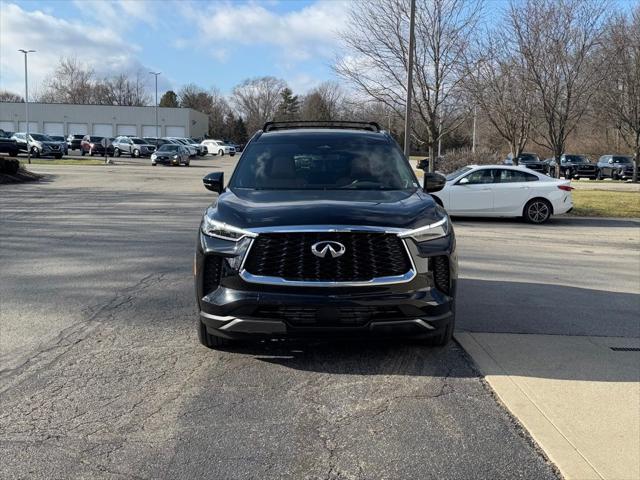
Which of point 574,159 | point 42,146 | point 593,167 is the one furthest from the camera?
point 42,146

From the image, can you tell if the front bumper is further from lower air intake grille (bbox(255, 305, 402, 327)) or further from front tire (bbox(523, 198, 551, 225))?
front tire (bbox(523, 198, 551, 225))

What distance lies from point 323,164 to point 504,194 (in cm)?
1068

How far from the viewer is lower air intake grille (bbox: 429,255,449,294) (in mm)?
4316

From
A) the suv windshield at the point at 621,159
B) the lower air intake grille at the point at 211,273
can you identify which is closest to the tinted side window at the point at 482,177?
the lower air intake grille at the point at 211,273

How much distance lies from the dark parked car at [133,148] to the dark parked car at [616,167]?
119ft

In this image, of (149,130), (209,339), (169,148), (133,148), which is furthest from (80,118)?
(209,339)

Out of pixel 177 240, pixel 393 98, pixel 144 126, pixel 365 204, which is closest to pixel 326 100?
pixel 144 126

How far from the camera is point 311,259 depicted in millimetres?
4129

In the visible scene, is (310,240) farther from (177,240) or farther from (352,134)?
(177,240)

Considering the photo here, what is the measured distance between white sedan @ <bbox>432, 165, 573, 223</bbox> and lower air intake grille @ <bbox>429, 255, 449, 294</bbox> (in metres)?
11.2

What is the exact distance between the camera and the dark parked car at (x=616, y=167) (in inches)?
1508

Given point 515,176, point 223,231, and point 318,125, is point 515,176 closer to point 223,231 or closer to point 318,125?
point 318,125

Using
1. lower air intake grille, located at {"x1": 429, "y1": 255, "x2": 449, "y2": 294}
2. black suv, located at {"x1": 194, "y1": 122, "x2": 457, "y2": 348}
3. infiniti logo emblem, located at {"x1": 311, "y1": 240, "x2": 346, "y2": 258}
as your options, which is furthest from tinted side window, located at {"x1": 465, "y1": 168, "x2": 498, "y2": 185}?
infiniti logo emblem, located at {"x1": 311, "y1": 240, "x2": 346, "y2": 258}

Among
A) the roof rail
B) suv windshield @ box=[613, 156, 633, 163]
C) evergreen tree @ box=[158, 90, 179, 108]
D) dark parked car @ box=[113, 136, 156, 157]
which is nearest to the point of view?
the roof rail
